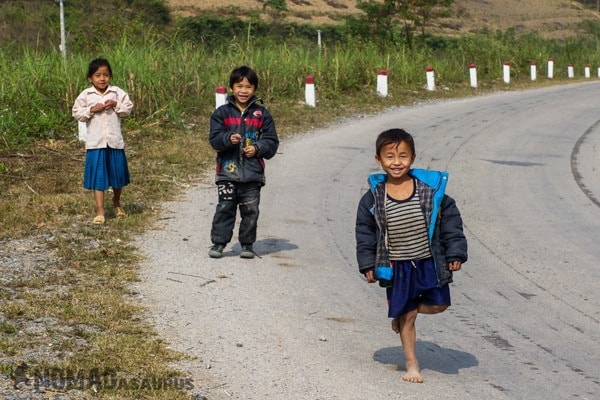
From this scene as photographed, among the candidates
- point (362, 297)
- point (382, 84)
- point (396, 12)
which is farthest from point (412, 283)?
point (396, 12)

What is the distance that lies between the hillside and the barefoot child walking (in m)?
61.7

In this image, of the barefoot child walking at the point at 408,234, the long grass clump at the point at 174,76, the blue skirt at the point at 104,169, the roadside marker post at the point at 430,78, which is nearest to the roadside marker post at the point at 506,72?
the long grass clump at the point at 174,76

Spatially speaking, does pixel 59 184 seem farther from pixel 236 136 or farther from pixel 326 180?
pixel 236 136

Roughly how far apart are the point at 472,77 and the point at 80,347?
26601 millimetres

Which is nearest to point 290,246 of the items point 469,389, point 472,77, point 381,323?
point 381,323

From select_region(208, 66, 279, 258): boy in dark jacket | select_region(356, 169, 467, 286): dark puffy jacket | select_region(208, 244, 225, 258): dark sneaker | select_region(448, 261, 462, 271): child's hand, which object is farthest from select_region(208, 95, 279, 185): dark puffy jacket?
select_region(448, 261, 462, 271): child's hand

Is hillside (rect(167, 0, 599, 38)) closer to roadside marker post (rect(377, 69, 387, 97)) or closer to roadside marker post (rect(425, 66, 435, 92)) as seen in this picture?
roadside marker post (rect(425, 66, 435, 92))

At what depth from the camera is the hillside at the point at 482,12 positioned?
7250 centimetres

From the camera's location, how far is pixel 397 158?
5863 mm

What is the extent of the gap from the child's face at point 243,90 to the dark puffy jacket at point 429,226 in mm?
3065

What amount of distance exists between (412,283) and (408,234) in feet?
0.90

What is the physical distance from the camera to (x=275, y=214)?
38.2ft

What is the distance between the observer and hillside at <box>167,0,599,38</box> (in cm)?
7250

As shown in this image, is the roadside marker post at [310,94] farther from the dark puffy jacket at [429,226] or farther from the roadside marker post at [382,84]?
the dark puffy jacket at [429,226]
